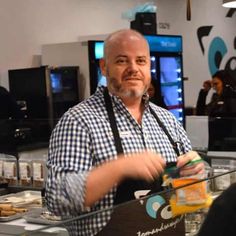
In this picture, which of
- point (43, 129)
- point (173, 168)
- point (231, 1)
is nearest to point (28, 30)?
point (43, 129)

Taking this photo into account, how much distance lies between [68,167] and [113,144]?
0.82 feet

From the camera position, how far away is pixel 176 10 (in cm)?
935

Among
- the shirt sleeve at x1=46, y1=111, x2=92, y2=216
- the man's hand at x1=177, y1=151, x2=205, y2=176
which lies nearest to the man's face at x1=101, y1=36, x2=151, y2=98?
the shirt sleeve at x1=46, y1=111, x2=92, y2=216

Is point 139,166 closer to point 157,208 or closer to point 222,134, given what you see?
point 157,208

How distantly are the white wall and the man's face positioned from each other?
4197mm

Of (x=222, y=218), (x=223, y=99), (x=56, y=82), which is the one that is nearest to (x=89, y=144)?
(x=222, y=218)

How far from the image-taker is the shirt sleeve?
1846 millimetres

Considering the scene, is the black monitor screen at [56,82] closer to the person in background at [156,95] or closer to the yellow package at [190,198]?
the person in background at [156,95]

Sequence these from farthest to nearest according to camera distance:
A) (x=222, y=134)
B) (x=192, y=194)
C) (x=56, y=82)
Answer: (x=56, y=82) → (x=222, y=134) → (x=192, y=194)

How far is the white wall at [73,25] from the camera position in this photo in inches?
251

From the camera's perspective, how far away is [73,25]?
7.26 meters

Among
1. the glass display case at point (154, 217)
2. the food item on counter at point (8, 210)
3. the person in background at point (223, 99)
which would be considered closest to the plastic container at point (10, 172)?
the food item on counter at point (8, 210)

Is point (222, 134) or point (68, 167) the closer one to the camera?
point (68, 167)

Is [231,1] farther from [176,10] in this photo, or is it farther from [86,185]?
[176,10]
